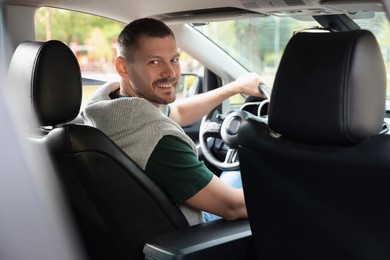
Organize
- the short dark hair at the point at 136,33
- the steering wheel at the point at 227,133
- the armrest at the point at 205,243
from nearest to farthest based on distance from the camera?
the armrest at the point at 205,243, the short dark hair at the point at 136,33, the steering wheel at the point at 227,133

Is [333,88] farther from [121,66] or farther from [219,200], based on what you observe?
[121,66]

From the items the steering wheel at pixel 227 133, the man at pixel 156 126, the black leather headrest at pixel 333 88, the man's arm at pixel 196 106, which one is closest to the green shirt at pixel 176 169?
the man at pixel 156 126

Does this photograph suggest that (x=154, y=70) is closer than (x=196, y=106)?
Yes

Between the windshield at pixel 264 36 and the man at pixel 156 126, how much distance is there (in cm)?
43

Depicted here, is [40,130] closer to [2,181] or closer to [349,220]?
[2,181]

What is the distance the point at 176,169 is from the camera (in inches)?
88.6

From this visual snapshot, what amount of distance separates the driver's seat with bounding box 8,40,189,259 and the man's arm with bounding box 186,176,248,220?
3.4 inches

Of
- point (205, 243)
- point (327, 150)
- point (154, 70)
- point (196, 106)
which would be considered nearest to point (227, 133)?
point (196, 106)

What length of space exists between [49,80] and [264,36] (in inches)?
139

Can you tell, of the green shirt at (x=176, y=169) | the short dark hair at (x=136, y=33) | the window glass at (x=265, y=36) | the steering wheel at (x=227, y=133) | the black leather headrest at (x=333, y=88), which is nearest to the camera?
the black leather headrest at (x=333, y=88)

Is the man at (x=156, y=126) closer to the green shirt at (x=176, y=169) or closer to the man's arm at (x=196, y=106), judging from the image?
the green shirt at (x=176, y=169)

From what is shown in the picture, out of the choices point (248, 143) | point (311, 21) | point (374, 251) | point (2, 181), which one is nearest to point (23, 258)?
point (2, 181)

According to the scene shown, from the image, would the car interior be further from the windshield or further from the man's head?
the man's head

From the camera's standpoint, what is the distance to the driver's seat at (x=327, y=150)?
155cm
